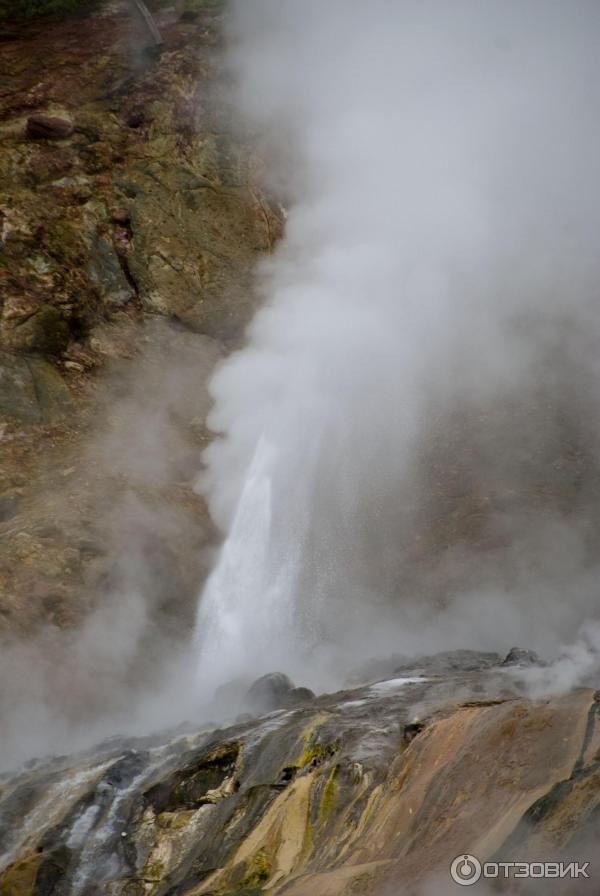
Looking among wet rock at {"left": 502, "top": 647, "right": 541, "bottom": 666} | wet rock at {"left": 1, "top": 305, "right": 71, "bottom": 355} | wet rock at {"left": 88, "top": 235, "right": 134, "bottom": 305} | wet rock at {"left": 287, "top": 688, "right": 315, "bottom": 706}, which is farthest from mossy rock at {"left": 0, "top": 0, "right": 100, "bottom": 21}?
wet rock at {"left": 502, "top": 647, "right": 541, "bottom": 666}

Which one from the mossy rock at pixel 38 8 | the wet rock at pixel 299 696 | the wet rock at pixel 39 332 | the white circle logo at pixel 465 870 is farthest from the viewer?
the mossy rock at pixel 38 8

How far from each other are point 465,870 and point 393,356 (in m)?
16.3

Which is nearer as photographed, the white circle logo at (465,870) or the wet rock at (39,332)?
the white circle logo at (465,870)

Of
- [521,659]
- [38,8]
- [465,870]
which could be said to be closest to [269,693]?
[521,659]

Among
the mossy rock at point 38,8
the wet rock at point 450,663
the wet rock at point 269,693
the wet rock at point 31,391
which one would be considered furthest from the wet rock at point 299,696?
the mossy rock at point 38,8

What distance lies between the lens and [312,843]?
6.40m

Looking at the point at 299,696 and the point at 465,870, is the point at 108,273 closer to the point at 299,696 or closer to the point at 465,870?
the point at 299,696

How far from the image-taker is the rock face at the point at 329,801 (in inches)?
212

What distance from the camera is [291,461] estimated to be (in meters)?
18.0

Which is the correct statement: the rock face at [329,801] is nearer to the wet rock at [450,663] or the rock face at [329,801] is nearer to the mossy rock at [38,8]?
the wet rock at [450,663]

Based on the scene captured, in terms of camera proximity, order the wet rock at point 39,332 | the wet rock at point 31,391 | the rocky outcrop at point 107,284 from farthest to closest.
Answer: the wet rock at point 39,332
the wet rock at point 31,391
the rocky outcrop at point 107,284

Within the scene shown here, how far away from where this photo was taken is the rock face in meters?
5.39

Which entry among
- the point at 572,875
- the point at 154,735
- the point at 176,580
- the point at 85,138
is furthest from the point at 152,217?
the point at 572,875

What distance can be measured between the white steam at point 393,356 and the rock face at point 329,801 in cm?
455
